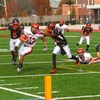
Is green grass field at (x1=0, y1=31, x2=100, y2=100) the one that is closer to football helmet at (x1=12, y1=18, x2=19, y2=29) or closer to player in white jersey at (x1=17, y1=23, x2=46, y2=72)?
player in white jersey at (x1=17, y1=23, x2=46, y2=72)

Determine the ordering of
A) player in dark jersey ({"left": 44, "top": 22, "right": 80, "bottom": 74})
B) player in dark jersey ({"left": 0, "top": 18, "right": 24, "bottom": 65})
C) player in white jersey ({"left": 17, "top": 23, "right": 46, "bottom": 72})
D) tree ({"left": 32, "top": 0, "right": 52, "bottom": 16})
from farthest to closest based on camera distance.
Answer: tree ({"left": 32, "top": 0, "right": 52, "bottom": 16}), player in dark jersey ({"left": 0, "top": 18, "right": 24, "bottom": 65}), player in dark jersey ({"left": 44, "top": 22, "right": 80, "bottom": 74}), player in white jersey ({"left": 17, "top": 23, "right": 46, "bottom": 72})

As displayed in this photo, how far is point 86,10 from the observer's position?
9856cm

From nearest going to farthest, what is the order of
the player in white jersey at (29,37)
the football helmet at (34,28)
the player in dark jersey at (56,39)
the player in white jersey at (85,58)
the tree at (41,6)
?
the football helmet at (34,28)
the player in white jersey at (29,37)
the player in dark jersey at (56,39)
the player in white jersey at (85,58)
the tree at (41,6)

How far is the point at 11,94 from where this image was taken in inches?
414

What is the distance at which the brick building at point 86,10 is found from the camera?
78625mm

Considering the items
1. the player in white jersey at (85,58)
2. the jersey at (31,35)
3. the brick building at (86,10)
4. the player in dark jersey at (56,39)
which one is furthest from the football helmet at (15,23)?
the brick building at (86,10)

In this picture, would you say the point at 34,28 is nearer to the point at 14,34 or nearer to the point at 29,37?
the point at 29,37

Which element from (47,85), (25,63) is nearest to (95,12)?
(25,63)

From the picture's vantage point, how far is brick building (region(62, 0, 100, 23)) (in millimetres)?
78625

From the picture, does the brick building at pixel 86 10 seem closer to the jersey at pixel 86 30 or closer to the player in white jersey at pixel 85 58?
the jersey at pixel 86 30

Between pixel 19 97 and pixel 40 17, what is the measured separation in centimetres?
7426

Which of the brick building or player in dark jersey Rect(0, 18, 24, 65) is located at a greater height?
player in dark jersey Rect(0, 18, 24, 65)

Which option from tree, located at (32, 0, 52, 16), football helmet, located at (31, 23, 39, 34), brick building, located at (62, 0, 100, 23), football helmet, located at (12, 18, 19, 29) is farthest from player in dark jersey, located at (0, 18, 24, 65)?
tree, located at (32, 0, 52, 16)

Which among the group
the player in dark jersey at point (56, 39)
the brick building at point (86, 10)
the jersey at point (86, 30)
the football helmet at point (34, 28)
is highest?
the football helmet at point (34, 28)
